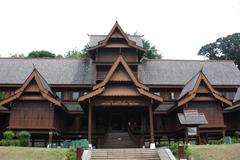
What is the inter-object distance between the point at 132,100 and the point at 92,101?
323 centimetres

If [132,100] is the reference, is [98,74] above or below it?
above

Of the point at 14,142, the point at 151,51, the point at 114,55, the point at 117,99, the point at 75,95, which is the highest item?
the point at 151,51

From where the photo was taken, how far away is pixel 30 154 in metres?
19.6

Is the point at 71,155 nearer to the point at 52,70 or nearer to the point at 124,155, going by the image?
the point at 124,155

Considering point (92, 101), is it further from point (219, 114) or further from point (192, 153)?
point (219, 114)

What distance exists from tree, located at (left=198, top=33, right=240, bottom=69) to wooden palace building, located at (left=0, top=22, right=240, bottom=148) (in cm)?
3035

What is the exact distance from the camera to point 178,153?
1917 cm

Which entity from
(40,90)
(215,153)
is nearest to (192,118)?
(215,153)

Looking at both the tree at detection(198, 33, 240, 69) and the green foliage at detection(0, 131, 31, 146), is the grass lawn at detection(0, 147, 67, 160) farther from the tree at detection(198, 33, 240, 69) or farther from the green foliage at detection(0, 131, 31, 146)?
the tree at detection(198, 33, 240, 69)

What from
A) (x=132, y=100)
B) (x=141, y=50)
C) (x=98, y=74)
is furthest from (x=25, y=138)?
(x=141, y=50)

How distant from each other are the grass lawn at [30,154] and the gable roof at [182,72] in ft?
53.5

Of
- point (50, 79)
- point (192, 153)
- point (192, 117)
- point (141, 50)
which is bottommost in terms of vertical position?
point (192, 153)

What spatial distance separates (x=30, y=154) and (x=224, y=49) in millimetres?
58630

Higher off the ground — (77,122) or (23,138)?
(77,122)
